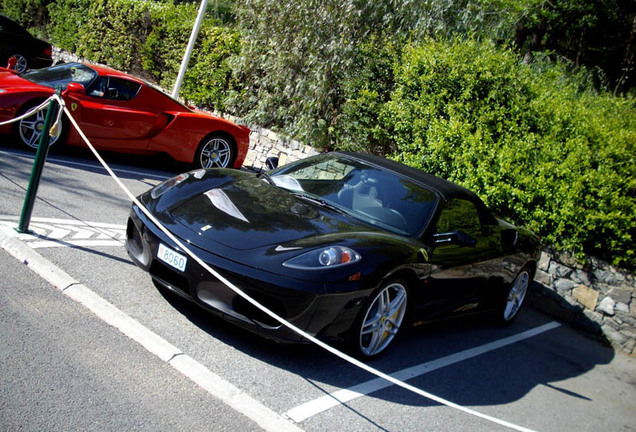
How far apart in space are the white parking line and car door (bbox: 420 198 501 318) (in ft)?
1.35

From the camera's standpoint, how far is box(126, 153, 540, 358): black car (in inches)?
147

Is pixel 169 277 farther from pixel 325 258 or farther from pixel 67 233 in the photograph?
pixel 67 233

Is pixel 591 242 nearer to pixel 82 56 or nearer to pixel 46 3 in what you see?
pixel 82 56

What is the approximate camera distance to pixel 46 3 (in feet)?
73.0

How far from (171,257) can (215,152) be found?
19.7 feet

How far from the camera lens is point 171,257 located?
3.93 m

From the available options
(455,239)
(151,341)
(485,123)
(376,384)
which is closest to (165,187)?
(151,341)

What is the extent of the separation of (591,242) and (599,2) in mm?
15526

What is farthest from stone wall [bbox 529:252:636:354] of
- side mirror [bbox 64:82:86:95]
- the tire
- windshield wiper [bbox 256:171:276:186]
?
side mirror [bbox 64:82:86:95]

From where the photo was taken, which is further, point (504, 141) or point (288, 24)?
point (288, 24)

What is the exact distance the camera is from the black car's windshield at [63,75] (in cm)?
827

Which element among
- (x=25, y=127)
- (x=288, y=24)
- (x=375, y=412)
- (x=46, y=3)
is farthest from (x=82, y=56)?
(x=375, y=412)

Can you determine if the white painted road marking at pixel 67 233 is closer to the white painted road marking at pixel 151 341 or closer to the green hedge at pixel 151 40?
the white painted road marking at pixel 151 341

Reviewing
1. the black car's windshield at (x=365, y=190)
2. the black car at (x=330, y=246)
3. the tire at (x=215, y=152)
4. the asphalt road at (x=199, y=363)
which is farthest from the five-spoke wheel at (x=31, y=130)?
the black car's windshield at (x=365, y=190)
